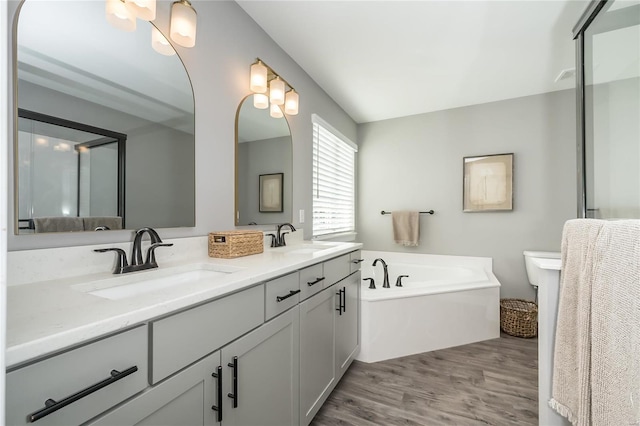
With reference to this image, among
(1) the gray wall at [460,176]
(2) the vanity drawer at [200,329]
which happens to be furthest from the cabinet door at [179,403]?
(1) the gray wall at [460,176]

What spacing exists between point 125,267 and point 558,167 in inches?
150

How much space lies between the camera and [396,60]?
234 cm

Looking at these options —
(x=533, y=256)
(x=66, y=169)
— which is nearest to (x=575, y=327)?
(x=66, y=169)

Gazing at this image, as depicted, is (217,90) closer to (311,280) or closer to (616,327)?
(311,280)

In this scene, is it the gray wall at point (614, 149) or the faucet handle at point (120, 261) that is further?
the gray wall at point (614, 149)

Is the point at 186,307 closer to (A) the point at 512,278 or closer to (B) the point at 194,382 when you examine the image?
(B) the point at 194,382

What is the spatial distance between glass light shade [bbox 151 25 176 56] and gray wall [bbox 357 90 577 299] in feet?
9.53

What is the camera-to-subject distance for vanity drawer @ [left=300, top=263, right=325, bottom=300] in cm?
132

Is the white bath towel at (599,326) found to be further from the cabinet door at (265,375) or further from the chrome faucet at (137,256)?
the chrome faucet at (137,256)

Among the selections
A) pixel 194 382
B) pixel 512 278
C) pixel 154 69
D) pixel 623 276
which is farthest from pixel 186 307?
pixel 512 278

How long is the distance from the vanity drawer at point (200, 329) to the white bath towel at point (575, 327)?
1126 mm

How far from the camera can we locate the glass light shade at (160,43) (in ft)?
4.06

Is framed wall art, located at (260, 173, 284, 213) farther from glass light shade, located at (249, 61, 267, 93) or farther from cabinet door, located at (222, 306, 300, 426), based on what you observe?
cabinet door, located at (222, 306, 300, 426)

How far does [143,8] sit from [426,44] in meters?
1.86
